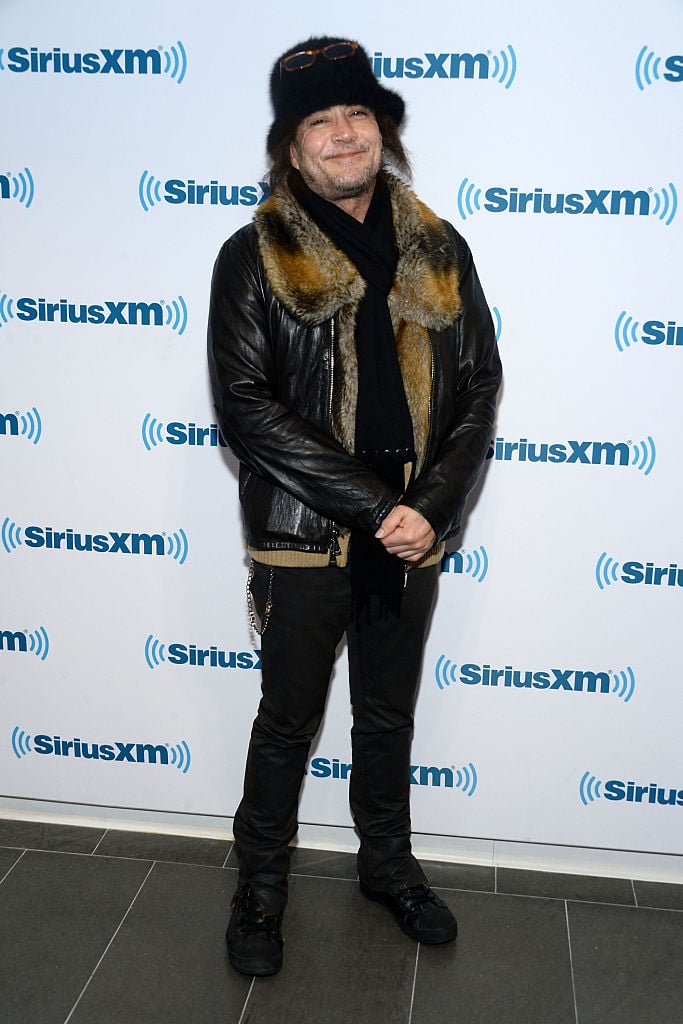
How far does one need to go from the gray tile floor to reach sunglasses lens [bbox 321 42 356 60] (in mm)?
2056

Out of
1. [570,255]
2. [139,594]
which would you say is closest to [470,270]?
A: [570,255]

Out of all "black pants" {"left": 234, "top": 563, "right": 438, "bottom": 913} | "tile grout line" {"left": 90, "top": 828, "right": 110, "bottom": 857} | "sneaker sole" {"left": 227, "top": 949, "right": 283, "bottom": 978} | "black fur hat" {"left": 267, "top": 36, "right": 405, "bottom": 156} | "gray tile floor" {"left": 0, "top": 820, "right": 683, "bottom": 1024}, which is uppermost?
"black fur hat" {"left": 267, "top": 36, "right": 405, "bottom": 156}

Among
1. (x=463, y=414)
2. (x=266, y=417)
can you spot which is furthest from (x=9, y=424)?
(x=463, y=414)

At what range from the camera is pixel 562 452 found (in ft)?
8.79

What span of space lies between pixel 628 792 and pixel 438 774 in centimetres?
52

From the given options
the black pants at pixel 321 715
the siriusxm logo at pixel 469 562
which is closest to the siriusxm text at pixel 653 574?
the siriusxm logo at pixel 469 562

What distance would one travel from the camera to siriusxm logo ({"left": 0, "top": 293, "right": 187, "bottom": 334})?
2701mm

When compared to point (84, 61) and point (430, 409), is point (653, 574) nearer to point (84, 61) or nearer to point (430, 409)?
point (430, 409)

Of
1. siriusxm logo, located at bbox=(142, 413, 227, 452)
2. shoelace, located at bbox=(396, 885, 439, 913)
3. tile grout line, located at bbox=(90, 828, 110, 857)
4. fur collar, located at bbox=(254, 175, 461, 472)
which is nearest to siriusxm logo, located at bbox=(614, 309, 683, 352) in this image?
fur collar, located at bbox=(254, 175, 461, 472)

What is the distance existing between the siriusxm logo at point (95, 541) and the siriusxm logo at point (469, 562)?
0.71 m

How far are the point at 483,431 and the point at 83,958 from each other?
1574 mm

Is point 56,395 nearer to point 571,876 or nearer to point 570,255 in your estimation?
point 570,255

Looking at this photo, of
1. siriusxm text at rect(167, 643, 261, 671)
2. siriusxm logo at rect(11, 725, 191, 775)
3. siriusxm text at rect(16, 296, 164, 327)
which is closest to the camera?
siriusxm text at rect(16, 296, 164, 327)

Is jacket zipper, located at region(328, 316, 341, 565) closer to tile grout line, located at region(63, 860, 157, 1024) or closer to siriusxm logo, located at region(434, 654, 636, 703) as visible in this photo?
siriusxm logo, located at region(434, 654, 636, 703)
